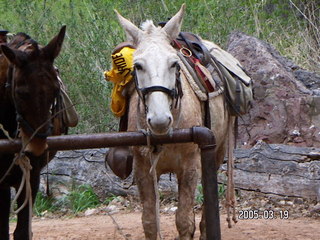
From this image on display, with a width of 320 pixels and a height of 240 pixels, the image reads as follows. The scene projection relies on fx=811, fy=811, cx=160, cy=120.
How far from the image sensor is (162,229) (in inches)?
313

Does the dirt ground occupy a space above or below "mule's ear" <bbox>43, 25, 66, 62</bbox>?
below

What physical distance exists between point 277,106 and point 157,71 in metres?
4.76

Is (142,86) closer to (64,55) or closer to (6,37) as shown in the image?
(6,37)

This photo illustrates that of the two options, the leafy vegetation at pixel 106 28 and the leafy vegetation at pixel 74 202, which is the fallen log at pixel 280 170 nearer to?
the leafy vegetation at pixel 74 202

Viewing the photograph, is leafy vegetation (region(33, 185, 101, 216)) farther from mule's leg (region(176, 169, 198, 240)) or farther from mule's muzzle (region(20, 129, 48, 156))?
mule's muzzle (region(20, 129, 48, 156))

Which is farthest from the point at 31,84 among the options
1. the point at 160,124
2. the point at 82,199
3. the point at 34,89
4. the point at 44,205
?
the point at 44,205

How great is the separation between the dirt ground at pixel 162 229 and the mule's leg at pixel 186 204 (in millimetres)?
1587

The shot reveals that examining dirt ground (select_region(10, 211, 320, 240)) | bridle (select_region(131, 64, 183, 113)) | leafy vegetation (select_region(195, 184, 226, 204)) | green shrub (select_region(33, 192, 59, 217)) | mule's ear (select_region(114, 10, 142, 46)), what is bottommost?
dirt ground (select_region(10, 211, 320, 240))

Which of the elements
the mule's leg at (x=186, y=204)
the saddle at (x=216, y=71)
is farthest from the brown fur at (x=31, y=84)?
the saddle at (x=216, y=71)

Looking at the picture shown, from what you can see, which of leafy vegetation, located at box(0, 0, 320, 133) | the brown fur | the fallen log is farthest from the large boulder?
the brown fur

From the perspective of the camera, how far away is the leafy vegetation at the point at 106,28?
413 inches

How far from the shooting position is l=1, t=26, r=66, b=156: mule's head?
4719 mm
